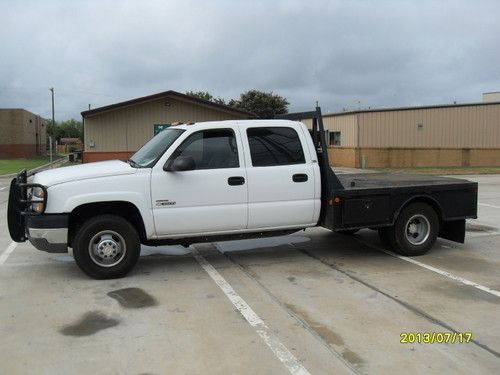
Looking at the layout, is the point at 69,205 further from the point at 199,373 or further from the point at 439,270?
the point at 439,270

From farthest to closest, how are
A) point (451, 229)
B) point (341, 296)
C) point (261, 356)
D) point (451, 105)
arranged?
point (451, 105) < point (451, 229) < point (341, 296) < point (261, 356)

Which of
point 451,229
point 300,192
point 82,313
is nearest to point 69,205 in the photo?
point 82,313

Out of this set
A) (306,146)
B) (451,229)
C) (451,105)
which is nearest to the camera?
(306,146)

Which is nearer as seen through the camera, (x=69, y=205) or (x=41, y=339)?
(x=41, y=339)

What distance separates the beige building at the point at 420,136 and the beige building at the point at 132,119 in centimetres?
836

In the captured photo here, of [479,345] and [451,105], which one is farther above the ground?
[451,105]

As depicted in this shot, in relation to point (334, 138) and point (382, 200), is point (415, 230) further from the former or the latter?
point (334, 138)

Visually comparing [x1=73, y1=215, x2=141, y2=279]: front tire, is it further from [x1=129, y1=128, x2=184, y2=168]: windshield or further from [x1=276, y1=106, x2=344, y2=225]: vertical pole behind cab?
[x1=276, y1=106, x2=344, y2=225]: vertical pole behind cab

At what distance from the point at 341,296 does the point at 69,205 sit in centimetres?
332

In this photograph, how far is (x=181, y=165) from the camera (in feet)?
21.7

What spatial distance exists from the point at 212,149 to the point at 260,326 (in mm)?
2721

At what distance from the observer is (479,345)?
4688 mm

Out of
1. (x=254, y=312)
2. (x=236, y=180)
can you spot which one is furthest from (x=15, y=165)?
(x=254, y=312)

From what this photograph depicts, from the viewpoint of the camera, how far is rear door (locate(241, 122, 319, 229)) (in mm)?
7172
